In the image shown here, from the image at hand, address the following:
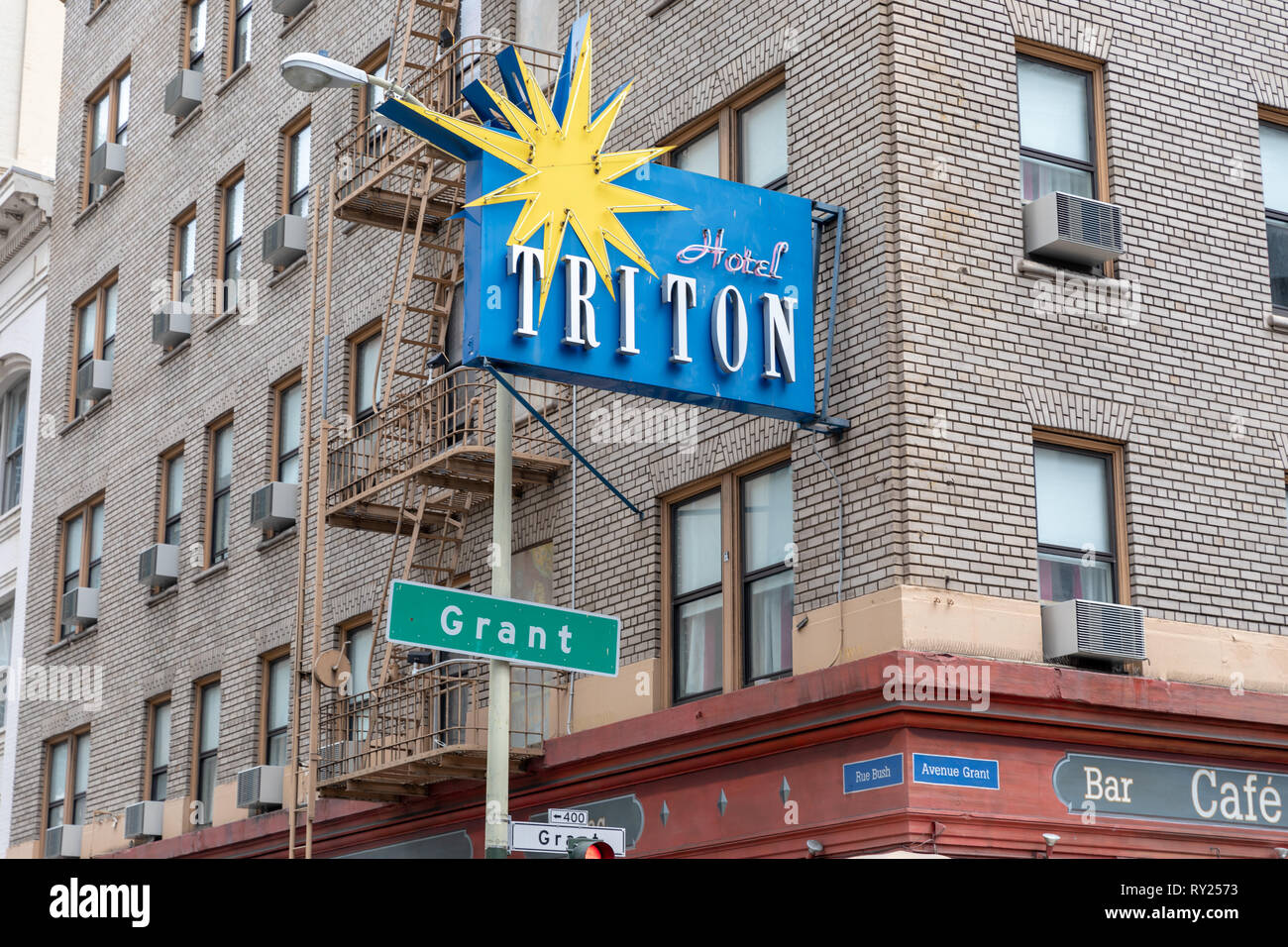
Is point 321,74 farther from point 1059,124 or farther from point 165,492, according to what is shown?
point 165,492

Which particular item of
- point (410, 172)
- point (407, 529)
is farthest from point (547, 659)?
point (410, 172)

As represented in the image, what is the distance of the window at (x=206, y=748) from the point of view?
76.4 ft

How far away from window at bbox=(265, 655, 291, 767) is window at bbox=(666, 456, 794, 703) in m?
7.68

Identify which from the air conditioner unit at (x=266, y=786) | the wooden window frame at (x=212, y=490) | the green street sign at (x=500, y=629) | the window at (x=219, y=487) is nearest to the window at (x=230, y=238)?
the wooden window frame at (x=212, y=490)

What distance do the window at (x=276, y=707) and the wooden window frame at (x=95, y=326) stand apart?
8.40m

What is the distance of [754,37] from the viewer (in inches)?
631

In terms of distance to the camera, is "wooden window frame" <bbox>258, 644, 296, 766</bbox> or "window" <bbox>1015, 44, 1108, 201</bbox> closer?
"window" <bbox>1015, 44, 1108, 201</bbox>

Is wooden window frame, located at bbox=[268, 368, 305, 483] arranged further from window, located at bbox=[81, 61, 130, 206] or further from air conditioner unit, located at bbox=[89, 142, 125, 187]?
window, located at bbox=[81, 61, 130, 206]

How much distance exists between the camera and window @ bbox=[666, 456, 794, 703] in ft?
48.1

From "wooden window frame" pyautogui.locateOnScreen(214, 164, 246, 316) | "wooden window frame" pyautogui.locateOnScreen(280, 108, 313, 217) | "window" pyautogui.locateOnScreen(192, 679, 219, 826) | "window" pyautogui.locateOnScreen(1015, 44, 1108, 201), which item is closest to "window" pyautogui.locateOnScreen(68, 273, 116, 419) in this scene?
"wooden window frame" pyautogui.locateOnScreen(214, 164, 246, 316)

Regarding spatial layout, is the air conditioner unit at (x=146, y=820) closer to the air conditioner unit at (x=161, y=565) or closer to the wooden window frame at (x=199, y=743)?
the wooden window frame at (x=199, y=743)

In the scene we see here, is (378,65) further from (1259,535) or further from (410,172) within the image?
(1259,535)

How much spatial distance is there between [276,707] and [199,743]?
7.46 ft

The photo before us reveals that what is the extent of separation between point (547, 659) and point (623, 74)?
7563 millimetres
